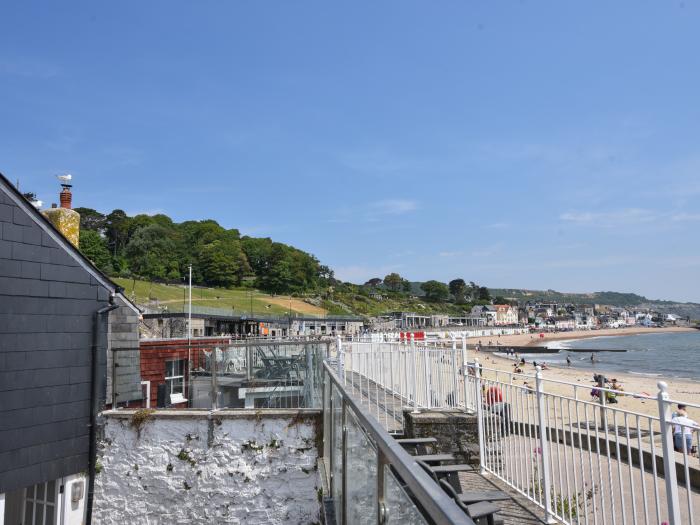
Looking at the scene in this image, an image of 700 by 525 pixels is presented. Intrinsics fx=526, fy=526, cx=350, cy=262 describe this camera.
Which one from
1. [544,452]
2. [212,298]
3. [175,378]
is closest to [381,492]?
[544,452]

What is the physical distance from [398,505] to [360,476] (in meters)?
1.04

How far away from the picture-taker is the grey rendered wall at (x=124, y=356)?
11117mm

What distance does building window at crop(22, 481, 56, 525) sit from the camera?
9758 mm

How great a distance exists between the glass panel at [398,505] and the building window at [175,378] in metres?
11.8

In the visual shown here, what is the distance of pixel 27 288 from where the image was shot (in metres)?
9.56

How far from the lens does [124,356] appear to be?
11.6m

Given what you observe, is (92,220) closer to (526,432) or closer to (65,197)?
(65,197)

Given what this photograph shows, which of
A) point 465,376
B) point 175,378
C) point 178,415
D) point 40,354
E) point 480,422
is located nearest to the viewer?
point 480,422

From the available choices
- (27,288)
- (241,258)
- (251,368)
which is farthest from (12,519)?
(241,258)

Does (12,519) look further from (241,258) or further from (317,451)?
(241,258)

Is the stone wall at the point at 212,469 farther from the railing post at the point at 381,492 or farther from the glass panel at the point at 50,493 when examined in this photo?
the railing post at the point at 381,492

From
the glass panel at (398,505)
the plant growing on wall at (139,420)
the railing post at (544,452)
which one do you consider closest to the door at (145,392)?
the plant growing on wall at (139,420)

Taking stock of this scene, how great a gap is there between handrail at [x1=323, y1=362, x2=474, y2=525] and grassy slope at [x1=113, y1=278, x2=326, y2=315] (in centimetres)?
7906

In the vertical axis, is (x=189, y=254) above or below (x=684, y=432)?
above
